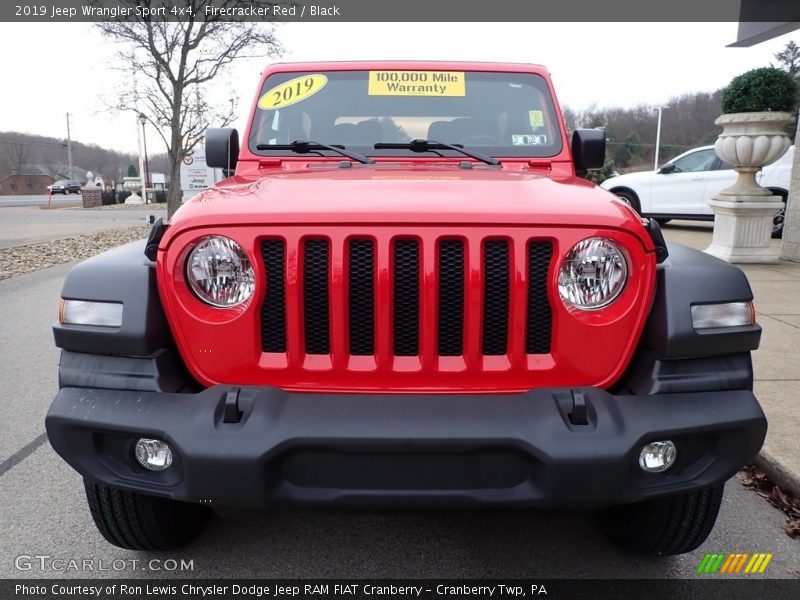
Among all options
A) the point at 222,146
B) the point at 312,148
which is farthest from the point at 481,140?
the point at 222,146

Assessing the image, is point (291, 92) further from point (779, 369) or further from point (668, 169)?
point (668, 169)

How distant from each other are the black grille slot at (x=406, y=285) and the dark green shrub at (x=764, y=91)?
8468mm

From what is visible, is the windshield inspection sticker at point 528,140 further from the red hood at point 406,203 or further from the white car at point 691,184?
the white car at point 691,184

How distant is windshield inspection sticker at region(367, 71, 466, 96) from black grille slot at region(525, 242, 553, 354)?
1678mm

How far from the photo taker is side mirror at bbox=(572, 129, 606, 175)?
321 centimetres

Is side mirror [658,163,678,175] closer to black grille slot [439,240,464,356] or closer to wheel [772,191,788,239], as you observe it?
wheel [772,191,788,239]

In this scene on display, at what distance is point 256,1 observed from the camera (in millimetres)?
17766

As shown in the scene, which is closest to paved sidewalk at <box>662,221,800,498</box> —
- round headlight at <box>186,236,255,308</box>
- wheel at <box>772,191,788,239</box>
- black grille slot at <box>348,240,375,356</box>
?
black grille slot at <box>348,240,375,356</box>

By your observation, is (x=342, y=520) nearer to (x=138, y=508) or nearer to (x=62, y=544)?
(x=138, y=508)

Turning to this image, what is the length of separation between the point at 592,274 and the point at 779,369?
3.12 m

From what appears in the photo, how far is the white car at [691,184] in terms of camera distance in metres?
12.1

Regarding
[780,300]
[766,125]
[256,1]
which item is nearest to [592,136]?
[780,300]

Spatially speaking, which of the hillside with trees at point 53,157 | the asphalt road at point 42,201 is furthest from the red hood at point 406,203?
the hillside with trees at point 53,157

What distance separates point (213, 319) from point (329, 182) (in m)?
0.69
